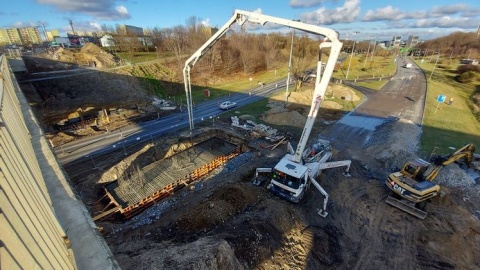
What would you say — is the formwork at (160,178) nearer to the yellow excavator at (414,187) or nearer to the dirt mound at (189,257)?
the dirt mound at (189,257)

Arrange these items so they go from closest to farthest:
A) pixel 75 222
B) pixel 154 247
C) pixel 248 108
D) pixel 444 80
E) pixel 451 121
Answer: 1. pixel 75 222
2. pixel 154 247
3. pixel 451 121
4. pixel 248 108
5. pixel 444 80

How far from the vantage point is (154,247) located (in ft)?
35.9

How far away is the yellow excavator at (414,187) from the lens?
13.7m

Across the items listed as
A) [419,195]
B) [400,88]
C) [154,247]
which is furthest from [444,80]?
[154,247]

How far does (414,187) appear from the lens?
13.9 metres

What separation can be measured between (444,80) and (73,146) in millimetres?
71665

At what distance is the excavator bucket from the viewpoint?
44.8 feet

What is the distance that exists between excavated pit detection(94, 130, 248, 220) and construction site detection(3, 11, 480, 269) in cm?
10

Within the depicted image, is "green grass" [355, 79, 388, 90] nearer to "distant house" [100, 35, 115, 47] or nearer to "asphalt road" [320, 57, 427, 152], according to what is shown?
"asphalt road" [320, 57, 427, 152]

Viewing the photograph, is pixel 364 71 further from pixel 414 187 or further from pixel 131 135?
pixel 131 135

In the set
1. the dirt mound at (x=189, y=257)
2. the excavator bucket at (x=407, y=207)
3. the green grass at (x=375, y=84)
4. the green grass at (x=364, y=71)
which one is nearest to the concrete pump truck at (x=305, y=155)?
the excavator bucket at (x=407, y=207)

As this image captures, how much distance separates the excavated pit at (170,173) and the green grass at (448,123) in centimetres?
1893

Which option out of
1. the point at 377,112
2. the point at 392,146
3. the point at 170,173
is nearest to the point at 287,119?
the point at 392,146

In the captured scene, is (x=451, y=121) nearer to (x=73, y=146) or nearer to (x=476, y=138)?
(x=476, y=138)
